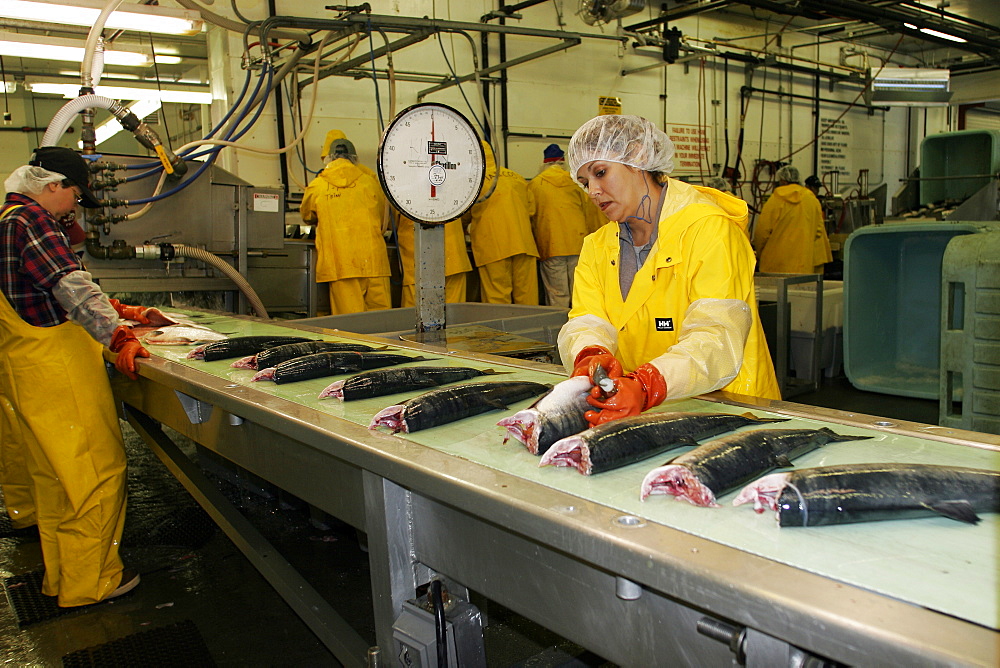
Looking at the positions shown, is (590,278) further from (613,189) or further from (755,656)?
(755,656)

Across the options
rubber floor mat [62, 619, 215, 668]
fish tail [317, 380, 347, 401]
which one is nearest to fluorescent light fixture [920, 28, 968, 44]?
fish tail [317, 380, 347, 401]

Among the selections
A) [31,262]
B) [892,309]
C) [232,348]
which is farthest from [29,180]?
[892,309]

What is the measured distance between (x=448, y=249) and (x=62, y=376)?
12.4 ft

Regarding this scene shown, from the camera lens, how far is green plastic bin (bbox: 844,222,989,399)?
4801 mm

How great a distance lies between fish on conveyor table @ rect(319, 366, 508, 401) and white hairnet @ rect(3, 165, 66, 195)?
6.21ft

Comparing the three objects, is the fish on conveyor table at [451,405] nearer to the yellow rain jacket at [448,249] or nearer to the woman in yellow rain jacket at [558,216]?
the yellow rain jacket at [448,249]

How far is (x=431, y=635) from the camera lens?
4.87ft

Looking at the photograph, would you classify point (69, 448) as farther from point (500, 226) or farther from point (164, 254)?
point (500, 226)

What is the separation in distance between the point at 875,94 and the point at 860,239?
636 cm

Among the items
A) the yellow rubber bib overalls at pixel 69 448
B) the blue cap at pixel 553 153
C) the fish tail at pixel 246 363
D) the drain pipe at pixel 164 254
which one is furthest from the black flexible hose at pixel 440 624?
the blue cap at pixel 553 153

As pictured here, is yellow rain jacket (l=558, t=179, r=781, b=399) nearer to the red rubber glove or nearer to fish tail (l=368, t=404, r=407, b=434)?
the red rubber glove

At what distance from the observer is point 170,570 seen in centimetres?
338

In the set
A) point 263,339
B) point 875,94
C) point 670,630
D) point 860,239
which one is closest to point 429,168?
point 263,339

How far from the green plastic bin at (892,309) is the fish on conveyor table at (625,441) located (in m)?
3.82
